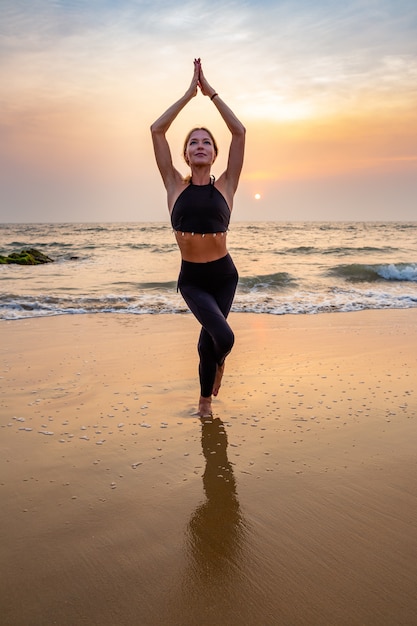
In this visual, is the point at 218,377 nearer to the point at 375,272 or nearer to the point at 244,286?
the point at 244,286

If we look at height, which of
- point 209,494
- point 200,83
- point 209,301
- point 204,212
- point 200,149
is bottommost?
point 209,494

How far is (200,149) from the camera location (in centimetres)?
444

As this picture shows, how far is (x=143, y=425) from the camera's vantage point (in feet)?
14.5

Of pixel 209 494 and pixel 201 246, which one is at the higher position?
pixel 201 246

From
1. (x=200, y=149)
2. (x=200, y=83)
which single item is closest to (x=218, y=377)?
(x=200, y=149)

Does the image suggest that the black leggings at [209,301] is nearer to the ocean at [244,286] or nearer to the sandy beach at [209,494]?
the sandy beach at [209,494]

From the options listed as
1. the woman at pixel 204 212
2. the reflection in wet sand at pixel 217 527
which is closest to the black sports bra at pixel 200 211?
the woman at pixel 204 212

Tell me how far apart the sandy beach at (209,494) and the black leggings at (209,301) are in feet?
1.59

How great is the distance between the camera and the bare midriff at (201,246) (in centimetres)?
445

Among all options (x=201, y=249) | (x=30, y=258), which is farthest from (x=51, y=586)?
(x=30, y=258)

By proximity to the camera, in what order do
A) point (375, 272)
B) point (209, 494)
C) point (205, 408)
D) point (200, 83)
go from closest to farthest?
point (209, 494) < point (200, 83) < point (205, 408) < point (375, 272)

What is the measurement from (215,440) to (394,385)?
2.22 meters

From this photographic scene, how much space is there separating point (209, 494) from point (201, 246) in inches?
80.7

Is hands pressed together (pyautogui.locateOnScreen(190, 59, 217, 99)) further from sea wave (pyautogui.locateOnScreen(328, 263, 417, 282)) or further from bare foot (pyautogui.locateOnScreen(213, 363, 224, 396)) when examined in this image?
sea wave (pyautogui.locateOnScreen(328, 263, 417, 282))
